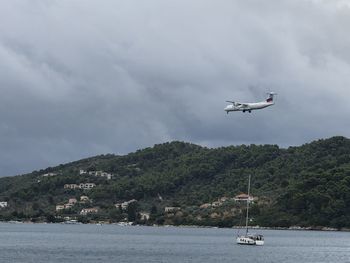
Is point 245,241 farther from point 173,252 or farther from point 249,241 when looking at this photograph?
point 173,252

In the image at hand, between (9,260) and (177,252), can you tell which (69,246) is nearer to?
(177,252)

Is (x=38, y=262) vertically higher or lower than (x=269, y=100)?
lower

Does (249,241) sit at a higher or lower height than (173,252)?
higher

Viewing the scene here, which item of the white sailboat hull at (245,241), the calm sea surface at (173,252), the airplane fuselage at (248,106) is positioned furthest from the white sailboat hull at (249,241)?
the airplane fuselage at (248,106)

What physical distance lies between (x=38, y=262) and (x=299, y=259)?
44.1 meters

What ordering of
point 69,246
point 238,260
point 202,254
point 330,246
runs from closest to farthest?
point 238,260
point 202,254
point 69,246
point 330,246

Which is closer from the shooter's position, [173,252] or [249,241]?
[173,252]

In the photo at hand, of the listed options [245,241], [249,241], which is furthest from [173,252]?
[245,241]

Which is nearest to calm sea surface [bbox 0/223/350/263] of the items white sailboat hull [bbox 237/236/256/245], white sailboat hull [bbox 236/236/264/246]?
white sailboat hull [bbox 236/236/264/246]

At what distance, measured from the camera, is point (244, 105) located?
155 meters

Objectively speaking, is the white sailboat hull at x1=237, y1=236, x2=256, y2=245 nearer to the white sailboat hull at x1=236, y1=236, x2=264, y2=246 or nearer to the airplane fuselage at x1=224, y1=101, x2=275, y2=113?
the white sailboat hull at x1=236, y1=236, x2=264, y2=246

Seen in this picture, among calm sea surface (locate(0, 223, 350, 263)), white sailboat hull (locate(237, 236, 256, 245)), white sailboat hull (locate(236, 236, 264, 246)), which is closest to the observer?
calm sea surface (locate(0, 223, 350, 263))

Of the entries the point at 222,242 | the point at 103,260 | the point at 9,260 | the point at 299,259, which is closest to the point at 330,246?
the point at 222,242

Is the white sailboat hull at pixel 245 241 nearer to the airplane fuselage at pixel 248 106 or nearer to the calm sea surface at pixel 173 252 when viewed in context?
the calm sea surface at pixel 173 252
